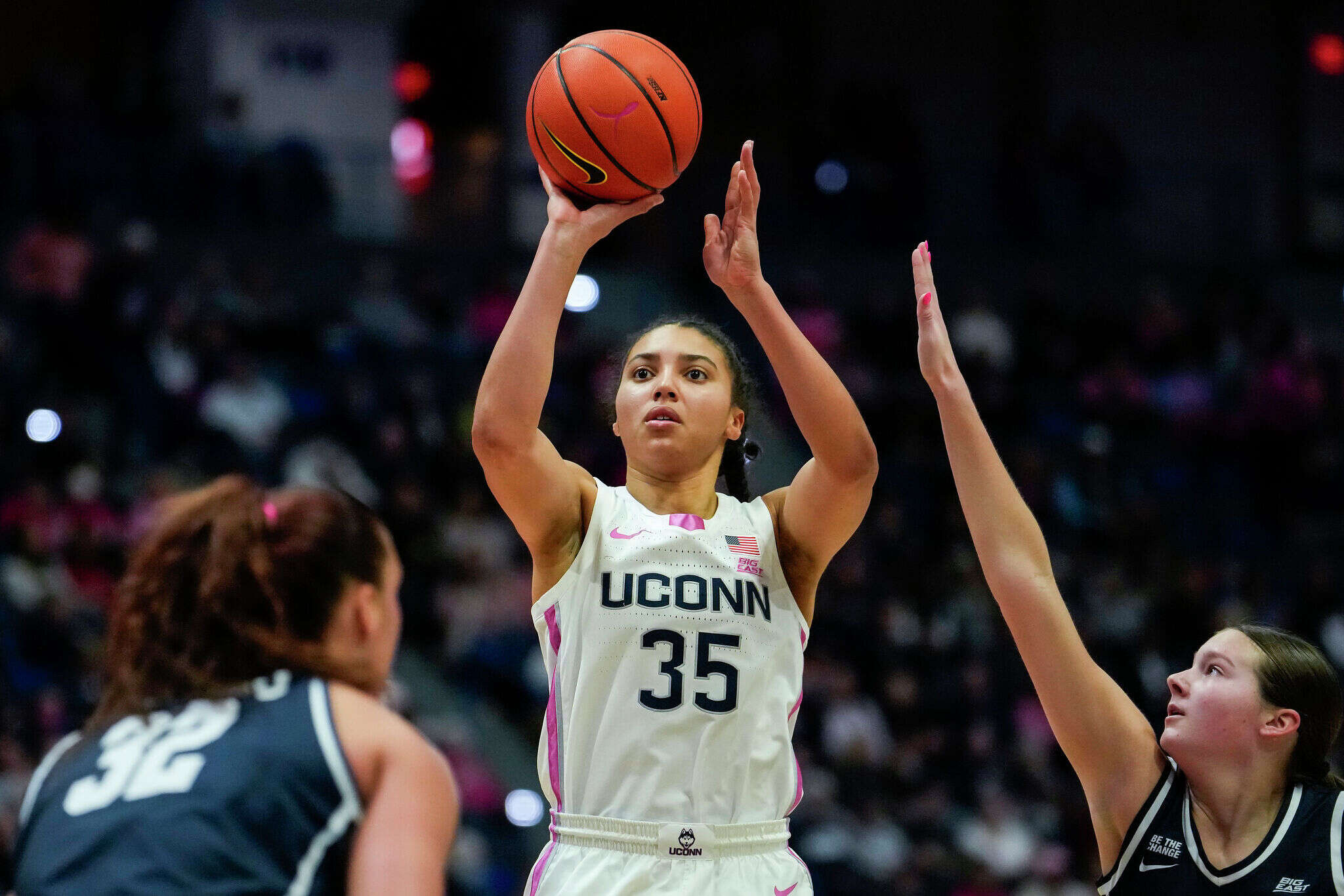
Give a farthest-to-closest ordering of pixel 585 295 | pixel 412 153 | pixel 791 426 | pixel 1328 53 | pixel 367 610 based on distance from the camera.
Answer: pixel 1328 53 → pixel 412 153 → pixel 585 295 → pixel 791 426 → pixel 367 610

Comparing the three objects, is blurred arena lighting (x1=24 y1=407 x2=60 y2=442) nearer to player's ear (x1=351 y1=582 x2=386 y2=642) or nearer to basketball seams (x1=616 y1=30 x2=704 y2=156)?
basketball seams (x1=616 y1=30 x2=704 y2=156)

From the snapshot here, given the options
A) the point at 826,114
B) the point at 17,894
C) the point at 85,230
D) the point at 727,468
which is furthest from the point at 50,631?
the point at 826,114

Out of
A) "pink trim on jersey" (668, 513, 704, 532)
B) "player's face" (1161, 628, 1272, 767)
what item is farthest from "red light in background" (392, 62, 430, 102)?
"player's face" (1161, 628, 1272, 767)

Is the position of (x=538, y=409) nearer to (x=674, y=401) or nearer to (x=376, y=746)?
(x=674, y=401)

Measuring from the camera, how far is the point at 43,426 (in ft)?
31.0

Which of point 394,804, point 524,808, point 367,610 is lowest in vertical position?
point 524,808

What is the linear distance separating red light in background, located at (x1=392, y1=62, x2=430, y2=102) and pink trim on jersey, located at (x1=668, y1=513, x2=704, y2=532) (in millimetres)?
13810

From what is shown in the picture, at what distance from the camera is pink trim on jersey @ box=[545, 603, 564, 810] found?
11.5 ft

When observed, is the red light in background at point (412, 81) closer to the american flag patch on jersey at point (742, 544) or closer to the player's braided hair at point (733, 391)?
the player's braided hair at point (733, 391)

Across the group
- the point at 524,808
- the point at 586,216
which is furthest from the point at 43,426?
the point at 586,216

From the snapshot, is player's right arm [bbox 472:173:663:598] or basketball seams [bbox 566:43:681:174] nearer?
player's right arm [bbox 472:173:663:598]

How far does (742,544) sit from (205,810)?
1596 millimetres

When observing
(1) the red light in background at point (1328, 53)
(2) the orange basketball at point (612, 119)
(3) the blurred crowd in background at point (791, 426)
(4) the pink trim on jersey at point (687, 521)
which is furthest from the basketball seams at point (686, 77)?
(1) the red light in background at point (1328, 53)

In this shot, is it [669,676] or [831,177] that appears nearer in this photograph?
[669,676]
